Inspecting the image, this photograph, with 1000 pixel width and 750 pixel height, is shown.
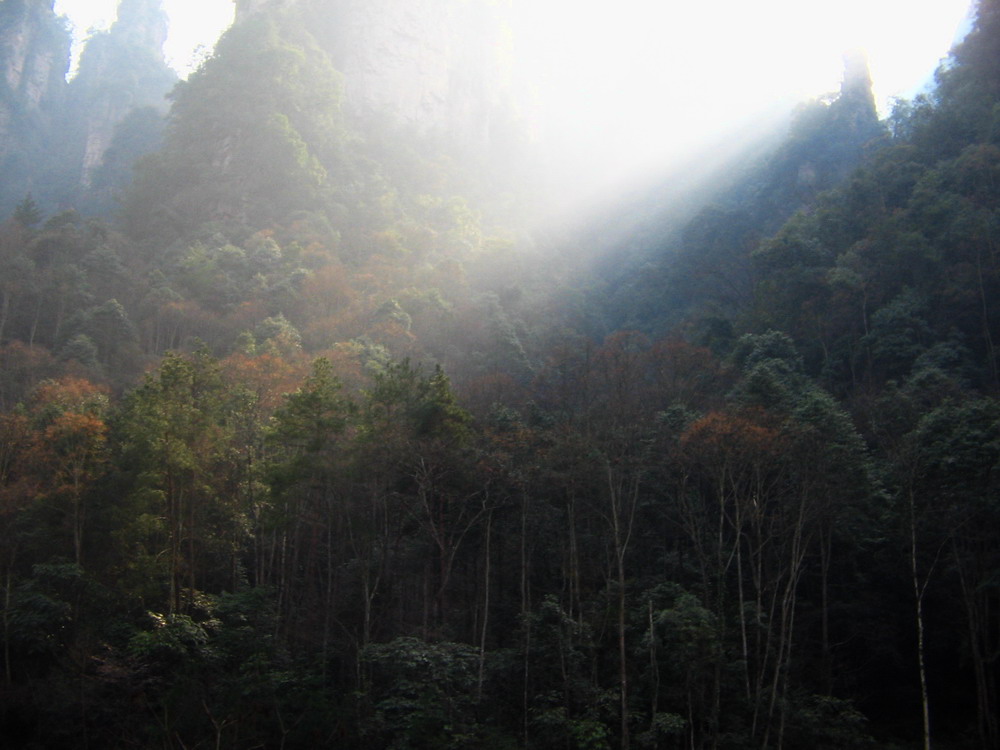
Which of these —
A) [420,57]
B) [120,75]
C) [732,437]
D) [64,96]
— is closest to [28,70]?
[64,96]

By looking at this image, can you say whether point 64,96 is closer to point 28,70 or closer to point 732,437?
point 28,70

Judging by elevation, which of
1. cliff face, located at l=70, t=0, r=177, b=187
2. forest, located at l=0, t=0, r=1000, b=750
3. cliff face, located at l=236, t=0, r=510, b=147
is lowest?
forest, located at l=0, t=0, r=1000, b=750

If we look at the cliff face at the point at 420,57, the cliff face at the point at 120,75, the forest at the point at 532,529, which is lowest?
the forest at the point at 532,529

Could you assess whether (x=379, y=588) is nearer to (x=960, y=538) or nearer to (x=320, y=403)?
(x=320, y=403)

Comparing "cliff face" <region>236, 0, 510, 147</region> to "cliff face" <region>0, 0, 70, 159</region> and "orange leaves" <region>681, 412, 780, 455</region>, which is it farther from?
"orange leaves" <region>681, 412, 780, 455</region>

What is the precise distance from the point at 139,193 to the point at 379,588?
48.1 m

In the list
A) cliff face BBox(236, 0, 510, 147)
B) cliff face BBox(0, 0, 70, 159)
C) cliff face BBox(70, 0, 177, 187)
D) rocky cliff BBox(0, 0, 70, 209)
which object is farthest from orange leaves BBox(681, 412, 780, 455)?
cliff face BBox(0, 0, 70, 159)

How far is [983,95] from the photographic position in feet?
148

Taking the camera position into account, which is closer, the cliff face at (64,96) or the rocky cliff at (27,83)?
the cliff face at (64,96)

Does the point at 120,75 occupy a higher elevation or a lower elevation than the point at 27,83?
higher

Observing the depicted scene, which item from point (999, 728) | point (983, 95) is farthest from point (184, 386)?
point (983, 95)

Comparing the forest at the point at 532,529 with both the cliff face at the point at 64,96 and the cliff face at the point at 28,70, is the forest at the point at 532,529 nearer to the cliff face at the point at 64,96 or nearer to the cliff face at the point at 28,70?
the cliff face at the point at 64,96

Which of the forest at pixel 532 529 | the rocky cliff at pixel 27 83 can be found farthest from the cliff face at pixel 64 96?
the forest at pixel 532 529

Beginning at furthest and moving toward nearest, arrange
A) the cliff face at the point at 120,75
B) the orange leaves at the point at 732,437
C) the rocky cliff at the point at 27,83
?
1. the cliff face at the point at 120,75
2. the rocky cliff at the point at 27,83
3. the orange leaves at the point at 732,437
